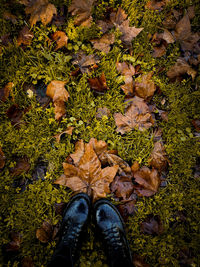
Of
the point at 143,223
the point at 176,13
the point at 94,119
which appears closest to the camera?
the point at 143,223

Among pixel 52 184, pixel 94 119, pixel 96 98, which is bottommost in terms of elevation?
pixel 52 184

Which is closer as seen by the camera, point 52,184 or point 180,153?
point 52,184

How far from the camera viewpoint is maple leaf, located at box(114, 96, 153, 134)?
1.86m

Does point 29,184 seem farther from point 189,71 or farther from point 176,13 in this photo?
point 176,13

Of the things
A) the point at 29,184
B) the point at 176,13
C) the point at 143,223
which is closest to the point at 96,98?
the point at 29,184

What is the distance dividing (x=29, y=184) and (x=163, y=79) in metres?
2.04

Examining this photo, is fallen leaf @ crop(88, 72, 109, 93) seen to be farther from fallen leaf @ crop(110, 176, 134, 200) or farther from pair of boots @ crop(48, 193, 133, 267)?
pair of boots @ crop(48, 193, 133, 267)

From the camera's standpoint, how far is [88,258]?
1.53 m

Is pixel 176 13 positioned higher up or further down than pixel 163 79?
higher up

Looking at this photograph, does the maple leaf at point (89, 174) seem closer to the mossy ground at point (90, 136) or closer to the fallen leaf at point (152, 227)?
the mossy ground at point (90, 136)

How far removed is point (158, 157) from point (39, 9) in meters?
2.06

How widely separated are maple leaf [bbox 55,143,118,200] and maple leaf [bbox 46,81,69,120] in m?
0.52

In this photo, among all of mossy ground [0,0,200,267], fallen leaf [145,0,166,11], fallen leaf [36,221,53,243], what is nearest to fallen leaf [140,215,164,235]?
mossy ground [0,0,200,267]

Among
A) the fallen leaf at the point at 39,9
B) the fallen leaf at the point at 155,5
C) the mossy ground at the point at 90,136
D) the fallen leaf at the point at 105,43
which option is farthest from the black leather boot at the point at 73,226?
the fallen leaf at the point at 155,5
